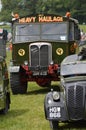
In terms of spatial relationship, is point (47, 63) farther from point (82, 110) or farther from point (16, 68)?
point (82, 110)

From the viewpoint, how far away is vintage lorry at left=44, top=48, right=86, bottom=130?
38.6 feet

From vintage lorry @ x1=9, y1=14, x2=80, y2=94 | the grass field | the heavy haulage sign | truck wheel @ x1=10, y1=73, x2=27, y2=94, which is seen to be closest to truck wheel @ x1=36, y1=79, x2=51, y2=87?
vintage lorry @ x1=9, y1=14, x2=80, y2=94

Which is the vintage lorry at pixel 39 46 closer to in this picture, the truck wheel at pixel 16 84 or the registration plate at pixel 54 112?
the truck wheel at pixel 16 84

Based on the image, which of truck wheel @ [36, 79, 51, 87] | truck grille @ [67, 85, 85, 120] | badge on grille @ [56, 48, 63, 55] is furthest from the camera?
truck wheel @ [36, 79, 51, 87]

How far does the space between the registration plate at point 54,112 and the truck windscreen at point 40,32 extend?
8657 mm

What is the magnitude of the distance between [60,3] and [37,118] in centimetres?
10823

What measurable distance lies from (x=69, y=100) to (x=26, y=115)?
11.4 feet

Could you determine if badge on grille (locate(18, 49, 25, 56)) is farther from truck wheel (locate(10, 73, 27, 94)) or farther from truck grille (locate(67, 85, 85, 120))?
truck grille (locate(67, 85, 85, 120))

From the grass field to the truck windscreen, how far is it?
1961 mm

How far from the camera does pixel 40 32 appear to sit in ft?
68.5

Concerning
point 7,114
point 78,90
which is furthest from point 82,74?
point 7,114

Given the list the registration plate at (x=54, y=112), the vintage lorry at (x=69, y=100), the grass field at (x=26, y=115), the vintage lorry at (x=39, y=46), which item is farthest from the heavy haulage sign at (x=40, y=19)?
the registration plate at (x=54, y=112)

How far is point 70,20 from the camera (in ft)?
68.0

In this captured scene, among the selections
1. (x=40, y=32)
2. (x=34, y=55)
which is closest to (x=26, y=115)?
(x=34, y=55)
